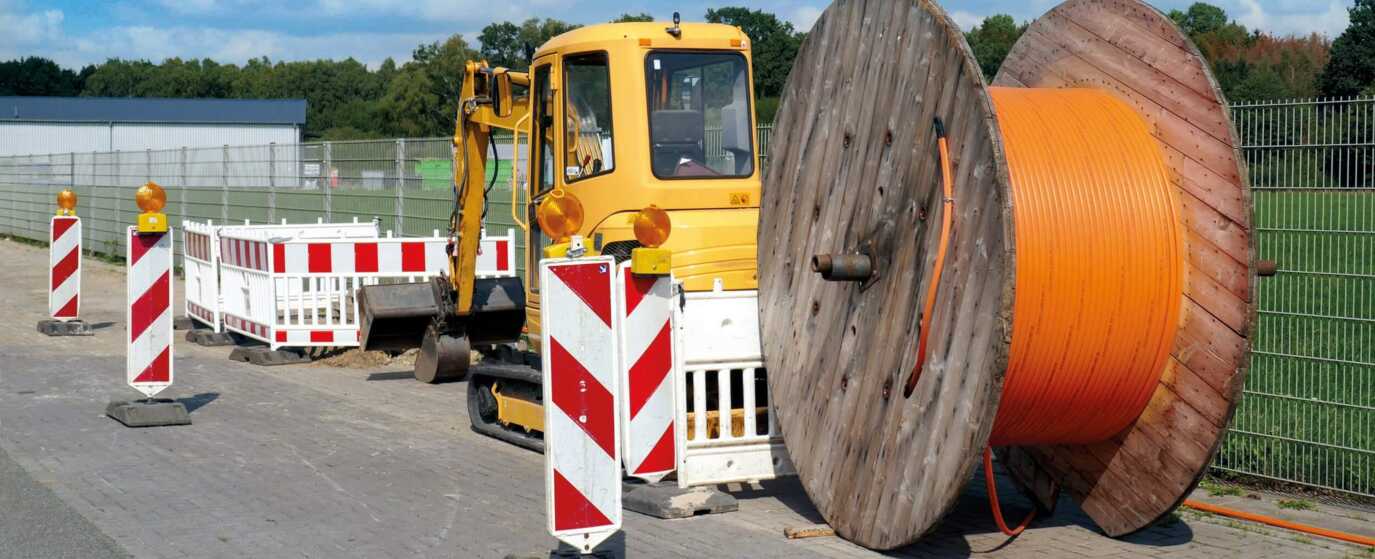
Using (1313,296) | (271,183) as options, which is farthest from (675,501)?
(271,183)

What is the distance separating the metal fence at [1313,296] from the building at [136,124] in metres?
63.2

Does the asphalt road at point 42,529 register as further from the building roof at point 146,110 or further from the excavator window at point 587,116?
the building roof at point 146,110

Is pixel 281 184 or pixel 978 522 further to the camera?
pixel 281 184

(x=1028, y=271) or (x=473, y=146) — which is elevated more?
(x=473, y=146)

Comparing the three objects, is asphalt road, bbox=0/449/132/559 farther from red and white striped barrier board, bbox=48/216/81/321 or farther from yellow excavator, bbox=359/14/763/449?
red and white striped barrier board, bbox=48/216/81/321

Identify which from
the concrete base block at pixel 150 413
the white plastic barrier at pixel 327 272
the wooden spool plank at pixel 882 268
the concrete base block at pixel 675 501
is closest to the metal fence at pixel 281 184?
the white plastic barrier at pixel 327 272

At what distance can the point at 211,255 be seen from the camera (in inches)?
657

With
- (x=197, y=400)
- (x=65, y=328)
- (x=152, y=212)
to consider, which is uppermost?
(x=152, y=212)

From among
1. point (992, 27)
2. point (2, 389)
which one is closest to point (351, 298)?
point (2, 389)

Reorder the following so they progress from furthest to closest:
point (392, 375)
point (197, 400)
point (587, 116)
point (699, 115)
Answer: point (392, 375), point (197, 400), point (587, 116), point (699, 115)

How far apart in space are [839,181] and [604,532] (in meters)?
2.21

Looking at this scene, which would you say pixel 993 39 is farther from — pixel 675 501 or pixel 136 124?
pixel 675 501

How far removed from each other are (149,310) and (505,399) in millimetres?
2697

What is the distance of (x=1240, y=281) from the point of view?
21.2ft
